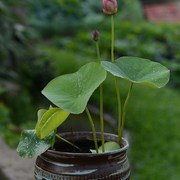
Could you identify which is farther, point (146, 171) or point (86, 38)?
point (86, 38)

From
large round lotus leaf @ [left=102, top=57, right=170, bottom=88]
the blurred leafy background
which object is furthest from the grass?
large round lotus leaf @ [left=102, top=57, right=170, bottom=88]

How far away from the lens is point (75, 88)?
1.54 metres

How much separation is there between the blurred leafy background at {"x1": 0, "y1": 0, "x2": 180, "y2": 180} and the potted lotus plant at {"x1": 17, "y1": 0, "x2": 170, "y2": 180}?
78.4 inches

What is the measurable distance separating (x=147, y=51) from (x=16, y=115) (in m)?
1.84

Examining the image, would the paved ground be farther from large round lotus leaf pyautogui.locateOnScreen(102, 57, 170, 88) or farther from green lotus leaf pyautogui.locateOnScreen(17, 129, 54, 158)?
large round lotus leaf pyautogui.locateOnScreen(102, 57, 170, 88)

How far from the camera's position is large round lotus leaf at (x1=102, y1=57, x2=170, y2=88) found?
153 centimetres

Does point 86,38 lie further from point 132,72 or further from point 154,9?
point 132,72

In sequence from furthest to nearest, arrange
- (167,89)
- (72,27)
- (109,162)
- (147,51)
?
(72,27)
(147,51)
(167,89)
(109,162)

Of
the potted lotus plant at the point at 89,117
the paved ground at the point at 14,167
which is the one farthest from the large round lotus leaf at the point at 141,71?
the paved ground at the point at 14,167

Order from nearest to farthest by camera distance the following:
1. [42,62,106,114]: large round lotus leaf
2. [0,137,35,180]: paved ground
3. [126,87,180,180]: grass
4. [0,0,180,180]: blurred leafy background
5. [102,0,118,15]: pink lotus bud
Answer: [42,62,106,114]: large round lotus leaf → [102,0,118,15]: pink lotus bud → [0,137,35,180]: paved ground → [126,87,180,180]: grass → [0,0,180,180]: blurred leafy background

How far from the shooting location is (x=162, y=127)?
4.50 metres

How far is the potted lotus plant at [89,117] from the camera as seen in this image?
1.48 metres

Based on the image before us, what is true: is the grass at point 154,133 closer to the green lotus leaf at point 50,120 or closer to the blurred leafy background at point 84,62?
the blurred leafy background at point 84,62

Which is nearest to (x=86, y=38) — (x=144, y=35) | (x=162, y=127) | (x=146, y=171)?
(x=144, y=35)
